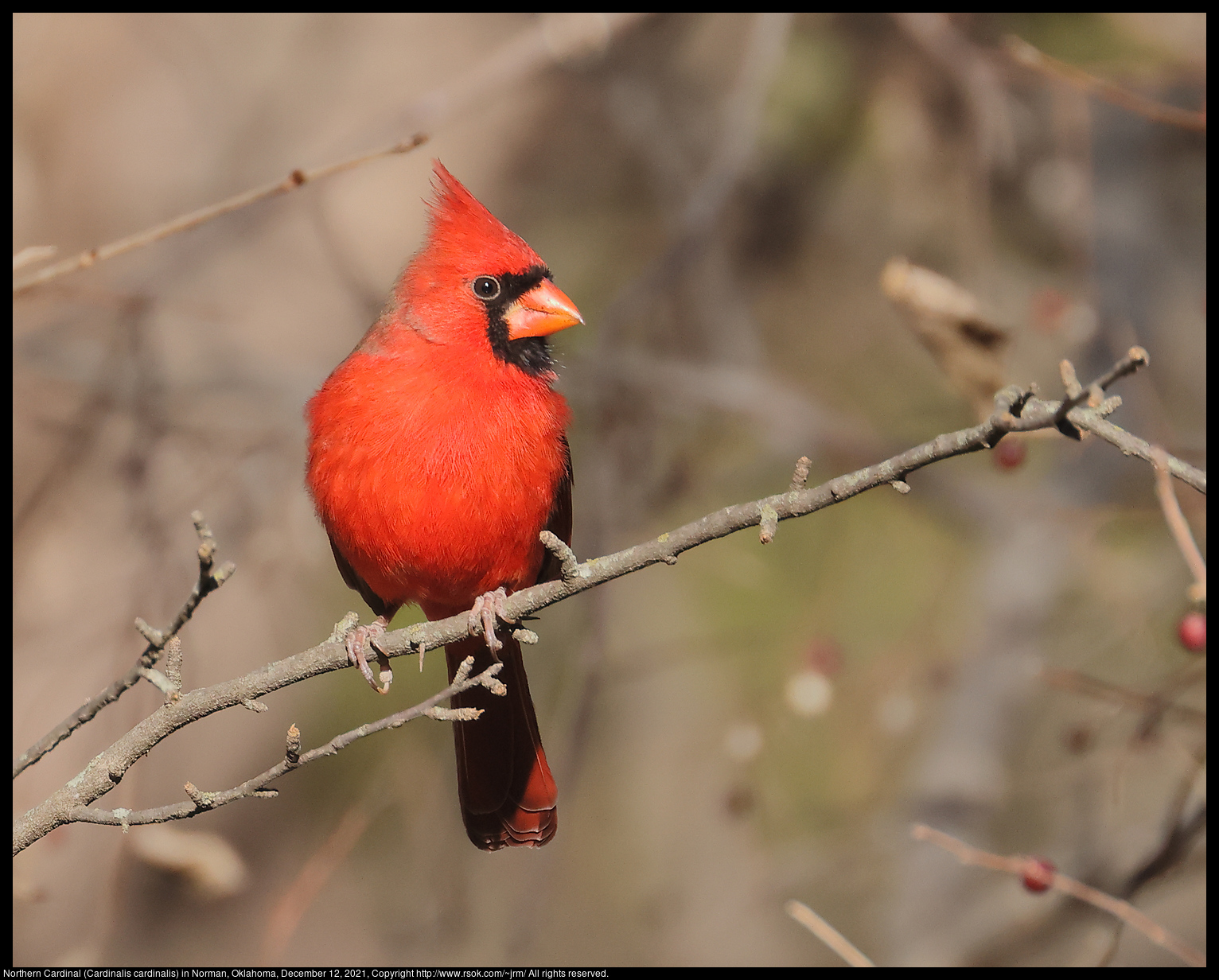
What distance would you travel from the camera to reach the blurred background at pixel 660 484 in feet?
11.0

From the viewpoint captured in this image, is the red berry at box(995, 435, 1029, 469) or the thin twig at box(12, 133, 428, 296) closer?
the thin twig at box(12, 133, 428, 296)

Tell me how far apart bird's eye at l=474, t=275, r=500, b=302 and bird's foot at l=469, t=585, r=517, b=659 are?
682mm

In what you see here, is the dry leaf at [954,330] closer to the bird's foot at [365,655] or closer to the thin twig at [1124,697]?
the thin twig at [1124,697]

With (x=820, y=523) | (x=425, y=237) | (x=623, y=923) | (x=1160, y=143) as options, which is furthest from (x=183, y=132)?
(x=1160, y=143)

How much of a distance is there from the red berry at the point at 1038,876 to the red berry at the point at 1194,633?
2.09 feet

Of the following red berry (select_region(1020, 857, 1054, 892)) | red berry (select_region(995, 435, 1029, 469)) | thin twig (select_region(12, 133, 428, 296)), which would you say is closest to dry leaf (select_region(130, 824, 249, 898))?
thin twig (select_region(12, 133, 428, 296))

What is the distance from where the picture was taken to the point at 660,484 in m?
3.95

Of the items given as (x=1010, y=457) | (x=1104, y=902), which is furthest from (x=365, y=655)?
(x=1010, y=457)

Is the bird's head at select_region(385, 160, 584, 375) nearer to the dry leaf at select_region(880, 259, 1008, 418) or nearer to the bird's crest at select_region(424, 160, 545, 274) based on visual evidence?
the bird's crest at select_region(424, 160, 545, 274)

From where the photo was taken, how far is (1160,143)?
14.4ft

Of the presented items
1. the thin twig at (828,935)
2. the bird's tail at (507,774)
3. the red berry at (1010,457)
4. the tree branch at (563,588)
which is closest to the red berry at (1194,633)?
the red berry at (1010,457)

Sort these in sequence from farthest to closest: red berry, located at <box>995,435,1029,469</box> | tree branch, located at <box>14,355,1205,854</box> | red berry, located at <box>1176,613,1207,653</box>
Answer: red berry, located at <box>995,435,1029,469</box>
red berry, located at <box>1176,613,1207,653</box>
tree branch, located at <box>14,355,1205,854</box>

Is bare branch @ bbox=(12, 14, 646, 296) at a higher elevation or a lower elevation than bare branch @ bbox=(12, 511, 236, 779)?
higher

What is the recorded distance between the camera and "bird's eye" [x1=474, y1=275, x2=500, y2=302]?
2.34 meters
